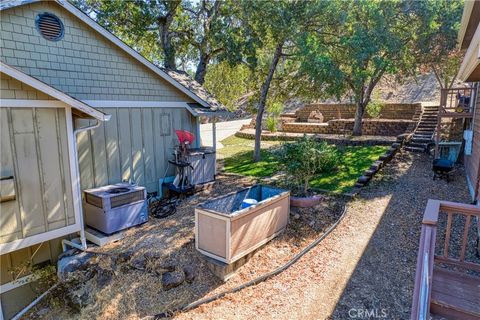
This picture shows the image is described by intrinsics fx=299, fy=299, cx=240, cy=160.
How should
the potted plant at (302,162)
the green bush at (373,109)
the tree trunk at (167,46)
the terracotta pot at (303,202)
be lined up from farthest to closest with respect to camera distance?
the green bush at (373,109) → the tree trunk at (167,46) → the potted plant at (302,162) → the terracotta pot at (303,202)

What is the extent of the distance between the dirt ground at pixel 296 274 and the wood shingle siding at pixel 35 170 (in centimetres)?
130

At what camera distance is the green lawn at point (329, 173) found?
9289 millimetres

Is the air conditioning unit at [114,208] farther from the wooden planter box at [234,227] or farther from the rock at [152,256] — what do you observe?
the wooden planter box at [234,227]

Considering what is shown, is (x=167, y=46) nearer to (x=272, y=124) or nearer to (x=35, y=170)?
(x=272, y=124)

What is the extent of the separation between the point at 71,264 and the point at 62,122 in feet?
8.93

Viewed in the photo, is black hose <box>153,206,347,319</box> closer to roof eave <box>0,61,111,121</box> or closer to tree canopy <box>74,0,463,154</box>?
roof eave <box>0,61,111,121</box>

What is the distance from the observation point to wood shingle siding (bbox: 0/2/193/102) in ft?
19.6

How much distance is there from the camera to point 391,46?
9.91 m

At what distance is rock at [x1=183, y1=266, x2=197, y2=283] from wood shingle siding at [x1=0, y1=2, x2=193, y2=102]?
468 centimetres

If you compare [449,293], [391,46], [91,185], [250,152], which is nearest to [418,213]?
[449,293]

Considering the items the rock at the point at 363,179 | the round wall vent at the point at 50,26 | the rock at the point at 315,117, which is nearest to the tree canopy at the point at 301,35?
the rock at the point at 363,179

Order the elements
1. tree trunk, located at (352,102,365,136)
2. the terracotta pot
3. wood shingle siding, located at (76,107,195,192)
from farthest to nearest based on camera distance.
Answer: tree trunk, located at (352,102,365,136) < the terracotta pot < wood shingle siding, located at (76,107,195,192)

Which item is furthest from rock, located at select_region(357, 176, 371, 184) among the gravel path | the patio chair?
the patio chair

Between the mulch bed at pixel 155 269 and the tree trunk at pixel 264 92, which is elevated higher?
the tree trunk at pixel 264 92
